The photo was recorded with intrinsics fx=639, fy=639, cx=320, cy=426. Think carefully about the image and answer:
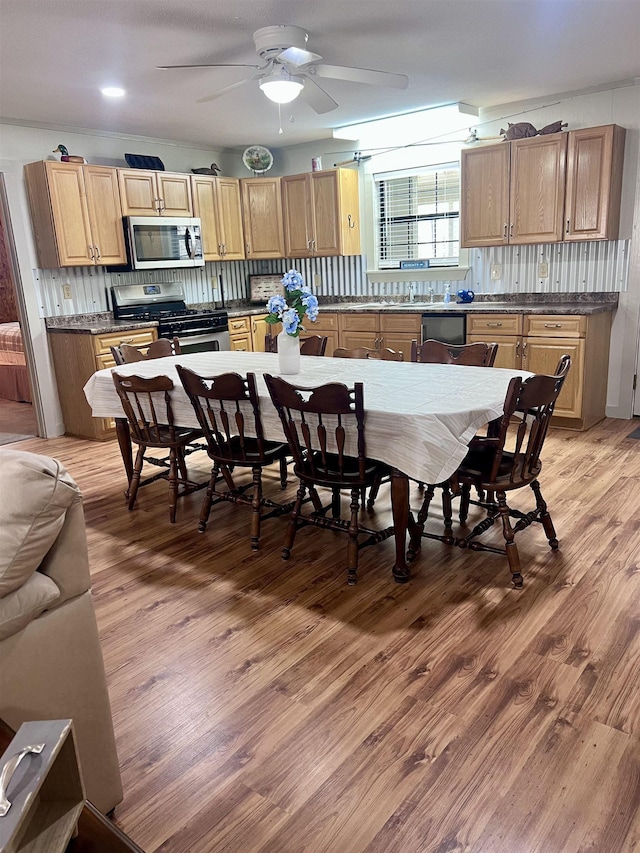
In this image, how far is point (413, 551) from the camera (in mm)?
2943

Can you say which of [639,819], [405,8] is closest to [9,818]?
[639,819]

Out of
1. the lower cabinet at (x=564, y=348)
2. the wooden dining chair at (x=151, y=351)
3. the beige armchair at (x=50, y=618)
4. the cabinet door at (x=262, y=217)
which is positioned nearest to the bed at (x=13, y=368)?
the cabinet door at (x=262, y=217)

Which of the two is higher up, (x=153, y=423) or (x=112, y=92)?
(x=112, y=92)

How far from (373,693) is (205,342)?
14.1 ft

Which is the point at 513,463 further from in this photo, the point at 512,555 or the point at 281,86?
the point at 281,86

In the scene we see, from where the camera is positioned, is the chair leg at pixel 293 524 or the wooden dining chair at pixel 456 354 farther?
the wooden dining chair at pixel 456 354

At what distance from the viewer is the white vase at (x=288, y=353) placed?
335 cm

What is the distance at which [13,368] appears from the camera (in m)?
7.04

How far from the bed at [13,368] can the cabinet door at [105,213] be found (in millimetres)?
1940

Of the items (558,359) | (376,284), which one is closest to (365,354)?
(558,359)

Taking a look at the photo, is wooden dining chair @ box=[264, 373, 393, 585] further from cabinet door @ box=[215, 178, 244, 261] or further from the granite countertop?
cabinet door @ box=[215, 178, 244, 261]

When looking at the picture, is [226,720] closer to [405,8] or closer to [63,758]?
[63,758]

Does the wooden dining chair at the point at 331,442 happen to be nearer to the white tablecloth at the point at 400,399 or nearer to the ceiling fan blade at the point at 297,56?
the white tablecloth at the point at 400,399

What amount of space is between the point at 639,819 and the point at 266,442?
2214 millimetres
